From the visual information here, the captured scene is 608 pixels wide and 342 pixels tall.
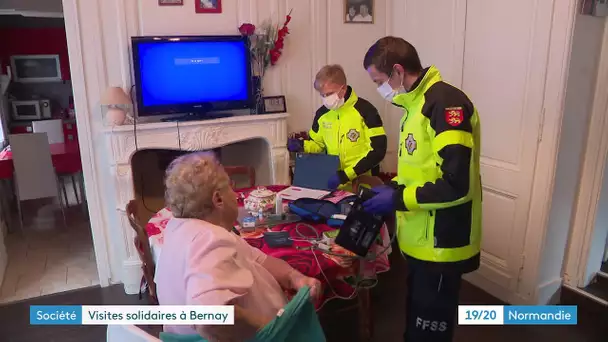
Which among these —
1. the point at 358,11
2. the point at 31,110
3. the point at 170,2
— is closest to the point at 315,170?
the point at 170,2

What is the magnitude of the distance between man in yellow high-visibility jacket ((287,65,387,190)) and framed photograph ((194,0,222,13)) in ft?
3.30

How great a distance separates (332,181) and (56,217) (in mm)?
3461

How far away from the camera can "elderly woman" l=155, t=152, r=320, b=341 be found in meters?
1.13

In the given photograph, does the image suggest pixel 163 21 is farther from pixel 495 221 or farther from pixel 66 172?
pixel 495 221

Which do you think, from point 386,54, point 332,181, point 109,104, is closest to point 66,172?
point 109,104

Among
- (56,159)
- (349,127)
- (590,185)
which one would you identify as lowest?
(56,159)

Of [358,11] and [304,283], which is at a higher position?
[358,11]

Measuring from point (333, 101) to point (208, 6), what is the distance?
4.01 ft

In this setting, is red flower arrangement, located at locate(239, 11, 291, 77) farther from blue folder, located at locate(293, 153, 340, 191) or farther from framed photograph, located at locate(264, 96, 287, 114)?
blue folder, located at locate(293, 153, 340, 191)

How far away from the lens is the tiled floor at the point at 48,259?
3115mm

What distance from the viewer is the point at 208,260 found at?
1.15 metres

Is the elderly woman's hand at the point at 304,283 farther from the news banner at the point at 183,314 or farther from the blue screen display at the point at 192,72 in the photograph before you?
the blue screen display at the point at 192,72

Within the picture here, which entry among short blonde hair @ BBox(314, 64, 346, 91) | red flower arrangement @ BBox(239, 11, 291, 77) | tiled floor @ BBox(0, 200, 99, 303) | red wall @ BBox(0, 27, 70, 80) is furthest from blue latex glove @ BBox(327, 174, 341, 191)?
red wall @ BBox(0, 27, 70, 80)

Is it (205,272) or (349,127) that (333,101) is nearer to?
(349,127)
